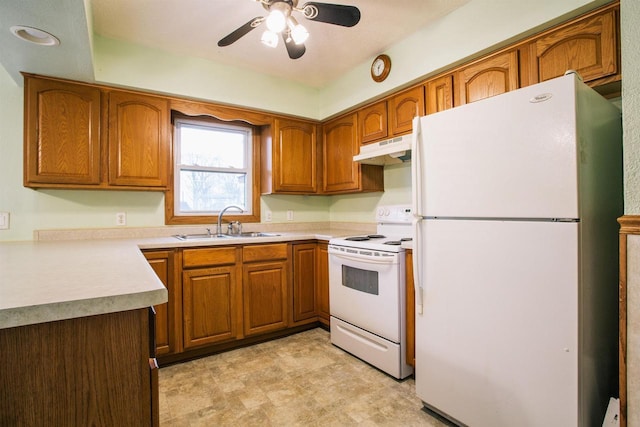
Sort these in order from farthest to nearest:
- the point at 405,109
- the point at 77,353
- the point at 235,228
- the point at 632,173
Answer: the point at 235,228 < the point at 405,109 < the point at 632,173 < the point at 77,353

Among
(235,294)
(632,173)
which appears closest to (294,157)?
(235,294)

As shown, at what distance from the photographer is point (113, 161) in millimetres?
2500

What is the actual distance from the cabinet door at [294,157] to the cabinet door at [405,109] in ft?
3.33

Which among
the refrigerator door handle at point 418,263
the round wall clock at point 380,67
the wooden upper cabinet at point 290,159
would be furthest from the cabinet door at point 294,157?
the refrigerator door handle at point 418,263

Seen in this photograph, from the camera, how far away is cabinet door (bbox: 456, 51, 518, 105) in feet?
6.46

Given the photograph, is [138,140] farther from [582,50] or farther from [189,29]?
[582,50]

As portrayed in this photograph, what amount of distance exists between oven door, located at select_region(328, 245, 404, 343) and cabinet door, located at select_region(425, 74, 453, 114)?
43.9 inches

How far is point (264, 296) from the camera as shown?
2.80 metres

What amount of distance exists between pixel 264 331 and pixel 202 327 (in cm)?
53

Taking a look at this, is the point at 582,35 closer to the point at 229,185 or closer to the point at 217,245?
the point at 217,245

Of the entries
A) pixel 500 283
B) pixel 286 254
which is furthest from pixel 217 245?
pixel 500 283

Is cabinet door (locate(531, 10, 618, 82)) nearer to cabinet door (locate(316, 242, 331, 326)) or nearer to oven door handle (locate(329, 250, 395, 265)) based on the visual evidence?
oven door handle (locate(329, 250, 395, 265))

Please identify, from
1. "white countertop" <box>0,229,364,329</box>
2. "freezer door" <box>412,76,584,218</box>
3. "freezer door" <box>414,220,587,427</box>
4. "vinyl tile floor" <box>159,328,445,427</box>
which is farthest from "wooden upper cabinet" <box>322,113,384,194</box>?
"white countertop" <box>0,229,364,329</box>

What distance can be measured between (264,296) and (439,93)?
6.99ft
